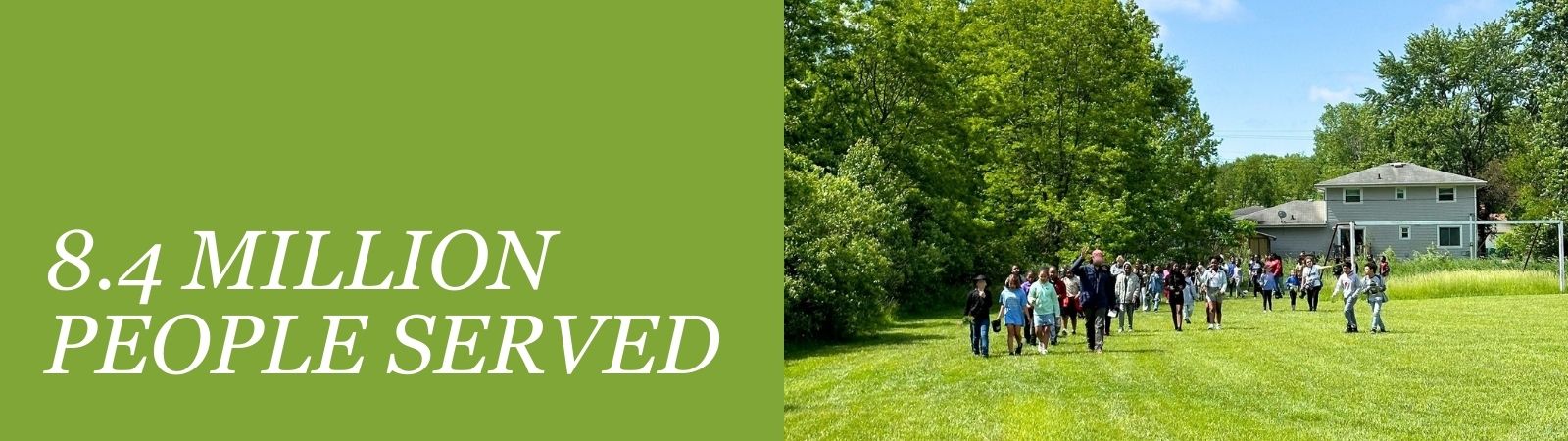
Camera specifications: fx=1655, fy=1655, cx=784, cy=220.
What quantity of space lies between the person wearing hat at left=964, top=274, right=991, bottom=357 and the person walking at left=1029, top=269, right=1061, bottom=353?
2.55 ft

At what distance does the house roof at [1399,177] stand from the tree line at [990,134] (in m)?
24.1

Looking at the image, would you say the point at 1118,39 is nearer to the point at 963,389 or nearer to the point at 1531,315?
the point at 1531,315

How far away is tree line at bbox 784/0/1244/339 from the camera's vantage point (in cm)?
4538

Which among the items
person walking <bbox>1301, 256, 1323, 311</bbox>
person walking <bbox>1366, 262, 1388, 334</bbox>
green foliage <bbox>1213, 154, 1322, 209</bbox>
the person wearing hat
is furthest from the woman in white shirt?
green foliage <bbox>1213, 154, 1322, 209</bbox>

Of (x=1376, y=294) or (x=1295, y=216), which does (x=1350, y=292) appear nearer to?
(x=1376, y=294)

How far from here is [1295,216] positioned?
9281 centimetres

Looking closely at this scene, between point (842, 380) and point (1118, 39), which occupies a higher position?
point (1118, 39)

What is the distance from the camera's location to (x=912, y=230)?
159ft

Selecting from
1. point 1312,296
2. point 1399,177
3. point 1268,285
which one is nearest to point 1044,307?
point 1268,285

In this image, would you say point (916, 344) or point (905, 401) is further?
point (916, 344)

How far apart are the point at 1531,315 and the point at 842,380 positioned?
71.2 ft

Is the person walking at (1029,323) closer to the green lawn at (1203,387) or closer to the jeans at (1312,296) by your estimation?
the green lawn at (1203,387)

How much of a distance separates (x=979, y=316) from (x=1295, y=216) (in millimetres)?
70595

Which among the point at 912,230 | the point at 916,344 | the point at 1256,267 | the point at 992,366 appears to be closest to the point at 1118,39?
the point at 1256,267
